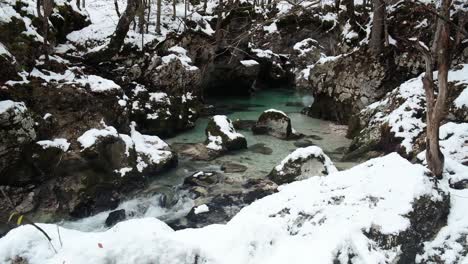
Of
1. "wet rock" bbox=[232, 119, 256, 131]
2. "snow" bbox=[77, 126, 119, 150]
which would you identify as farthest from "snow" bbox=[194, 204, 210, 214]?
"wet rock" bbox=[232, 119, 256, 131]

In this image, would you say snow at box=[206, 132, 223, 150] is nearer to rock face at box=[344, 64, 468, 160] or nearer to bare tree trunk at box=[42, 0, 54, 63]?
rock face at box=[344, 64, 468, 160]

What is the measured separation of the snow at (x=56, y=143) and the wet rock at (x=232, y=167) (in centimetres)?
443

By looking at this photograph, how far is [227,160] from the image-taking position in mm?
12695

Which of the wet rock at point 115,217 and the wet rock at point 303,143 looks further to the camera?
the wet rock at point 303,143

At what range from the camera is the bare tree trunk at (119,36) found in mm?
15125

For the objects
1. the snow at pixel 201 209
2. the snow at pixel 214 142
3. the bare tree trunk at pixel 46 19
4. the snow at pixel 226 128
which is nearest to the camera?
the snow at pixel 201 209

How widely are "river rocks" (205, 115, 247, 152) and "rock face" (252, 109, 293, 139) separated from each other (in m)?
1.90

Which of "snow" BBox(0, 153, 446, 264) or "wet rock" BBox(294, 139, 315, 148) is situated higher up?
"snow" BBox(0, 153, 446, 264)

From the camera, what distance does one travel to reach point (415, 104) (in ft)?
39.1

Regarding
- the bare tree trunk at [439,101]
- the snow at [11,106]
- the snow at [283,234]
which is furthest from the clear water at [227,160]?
the bare tree trunk at [439,101]

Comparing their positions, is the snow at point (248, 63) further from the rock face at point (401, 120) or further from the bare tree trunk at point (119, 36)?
the rock face at point (401, 120)

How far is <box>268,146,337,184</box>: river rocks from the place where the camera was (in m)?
10.4

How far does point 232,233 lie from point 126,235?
43.0 inches

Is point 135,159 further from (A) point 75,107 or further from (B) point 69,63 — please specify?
(B) point 69,63
